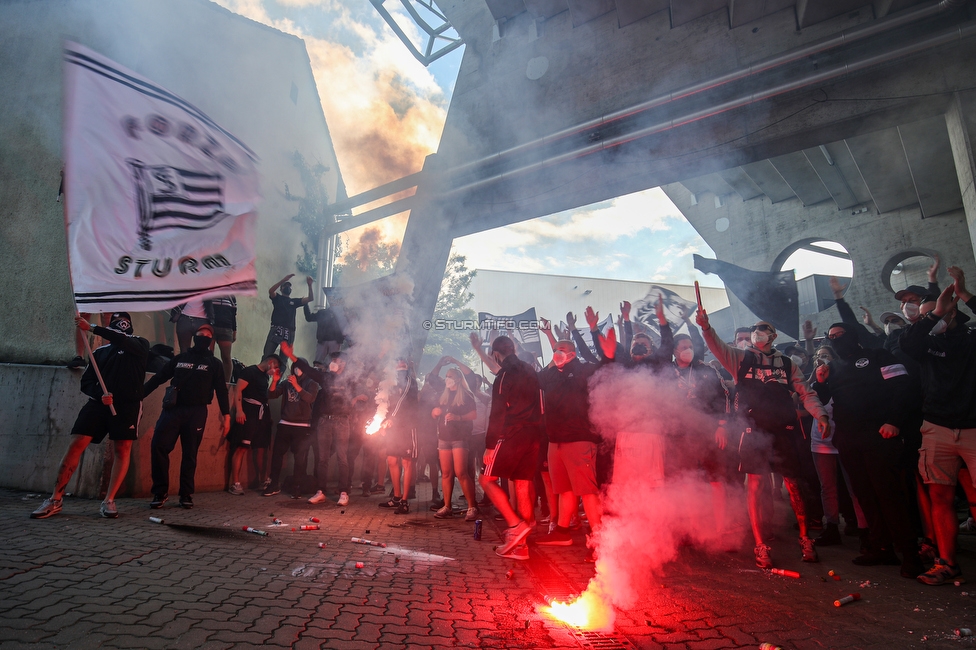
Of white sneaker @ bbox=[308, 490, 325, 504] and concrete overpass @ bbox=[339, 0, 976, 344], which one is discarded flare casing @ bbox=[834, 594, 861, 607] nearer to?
white sneaker @ bbox=[308, 490, 325, 504]

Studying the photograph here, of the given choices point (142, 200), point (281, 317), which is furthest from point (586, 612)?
point (281, 317)

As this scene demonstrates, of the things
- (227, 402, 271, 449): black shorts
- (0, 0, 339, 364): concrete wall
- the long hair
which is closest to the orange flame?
the long hair

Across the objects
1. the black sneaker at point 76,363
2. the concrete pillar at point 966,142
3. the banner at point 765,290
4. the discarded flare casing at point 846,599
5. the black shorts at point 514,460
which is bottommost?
the discarded flare casing at point 846,599

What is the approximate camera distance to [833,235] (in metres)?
12.8

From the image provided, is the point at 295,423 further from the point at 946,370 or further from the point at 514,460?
the point at 946,370

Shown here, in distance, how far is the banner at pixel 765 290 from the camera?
9.34 metres

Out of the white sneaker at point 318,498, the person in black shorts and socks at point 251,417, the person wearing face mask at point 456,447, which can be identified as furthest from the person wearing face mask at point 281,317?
the person wearing face mask at point 456,447

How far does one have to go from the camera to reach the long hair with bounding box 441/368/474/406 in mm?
6515

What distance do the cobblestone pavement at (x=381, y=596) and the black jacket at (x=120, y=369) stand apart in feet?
3.93

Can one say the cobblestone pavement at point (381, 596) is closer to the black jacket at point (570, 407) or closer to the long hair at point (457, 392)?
the black jacket at point (570, 407)

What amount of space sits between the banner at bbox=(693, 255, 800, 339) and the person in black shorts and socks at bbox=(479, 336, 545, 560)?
19.7ft

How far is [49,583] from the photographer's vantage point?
2732mm

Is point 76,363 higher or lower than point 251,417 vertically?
higher

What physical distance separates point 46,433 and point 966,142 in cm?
1266
